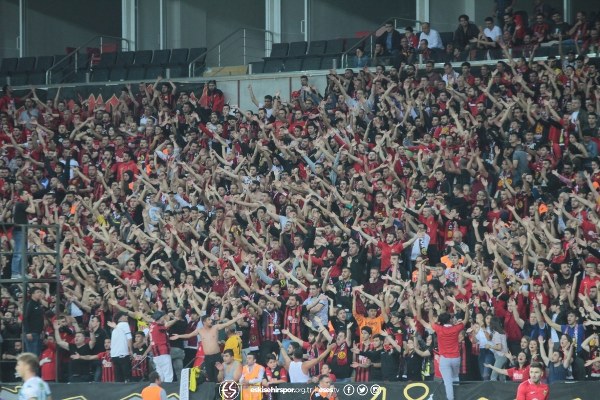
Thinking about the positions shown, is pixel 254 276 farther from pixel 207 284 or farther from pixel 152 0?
pixel 152 0

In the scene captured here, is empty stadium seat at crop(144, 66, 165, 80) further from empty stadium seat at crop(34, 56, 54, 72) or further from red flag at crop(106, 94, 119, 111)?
empty stadium seat at crop(34, 56, 54, 72)

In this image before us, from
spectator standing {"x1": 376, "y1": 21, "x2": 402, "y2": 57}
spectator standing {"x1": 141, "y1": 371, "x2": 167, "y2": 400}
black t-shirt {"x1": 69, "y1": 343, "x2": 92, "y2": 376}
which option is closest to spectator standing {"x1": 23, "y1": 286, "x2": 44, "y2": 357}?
black t-shirt {"x1": 69, "y1": 343, "x2": 92, "y2": 376}

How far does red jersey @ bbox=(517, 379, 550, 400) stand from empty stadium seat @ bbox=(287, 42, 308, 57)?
14.7 m

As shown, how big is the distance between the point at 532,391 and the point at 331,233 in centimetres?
627

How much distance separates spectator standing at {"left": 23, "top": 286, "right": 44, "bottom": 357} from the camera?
1838cm

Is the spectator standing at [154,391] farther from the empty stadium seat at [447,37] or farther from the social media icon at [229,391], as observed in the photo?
the empty stadium seat at [447,37]

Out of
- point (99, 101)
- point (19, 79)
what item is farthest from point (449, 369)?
point (19, 79)

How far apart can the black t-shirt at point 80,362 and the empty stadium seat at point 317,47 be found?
10659mm

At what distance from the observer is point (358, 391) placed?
1731cm

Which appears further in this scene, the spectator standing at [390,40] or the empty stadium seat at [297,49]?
the empty stadium seat at [297,49]

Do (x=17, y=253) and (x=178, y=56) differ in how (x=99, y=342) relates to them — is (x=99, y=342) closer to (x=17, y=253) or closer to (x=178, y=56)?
(x=17, y=253)

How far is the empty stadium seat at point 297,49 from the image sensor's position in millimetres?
28625

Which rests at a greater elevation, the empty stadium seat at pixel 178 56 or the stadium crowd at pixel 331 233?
the empty stadium seat at pixel 178 56

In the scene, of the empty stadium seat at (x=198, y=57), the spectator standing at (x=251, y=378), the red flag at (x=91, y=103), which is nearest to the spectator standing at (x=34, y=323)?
the spectator standing at (x=251, y=378)
